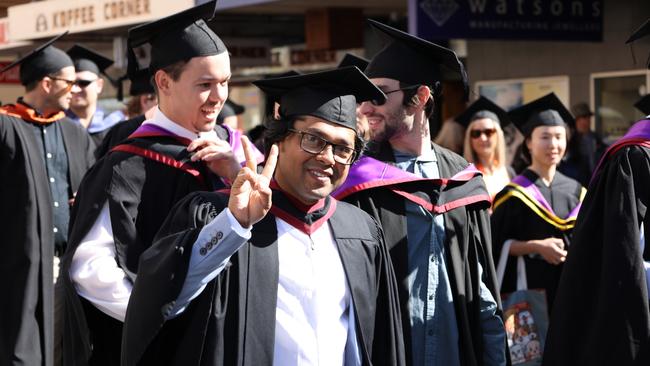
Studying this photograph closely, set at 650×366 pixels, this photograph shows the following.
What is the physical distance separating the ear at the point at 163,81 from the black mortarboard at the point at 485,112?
4322 mm

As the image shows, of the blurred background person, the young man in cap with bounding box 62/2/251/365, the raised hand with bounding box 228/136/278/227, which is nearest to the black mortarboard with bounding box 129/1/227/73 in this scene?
the young man in cap with bounding box 62/2/251/365

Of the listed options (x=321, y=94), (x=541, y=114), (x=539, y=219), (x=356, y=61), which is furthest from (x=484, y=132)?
(x=321, y=94)

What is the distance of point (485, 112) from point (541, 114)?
2.57 feet

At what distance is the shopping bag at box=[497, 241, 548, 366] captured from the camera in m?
6.34

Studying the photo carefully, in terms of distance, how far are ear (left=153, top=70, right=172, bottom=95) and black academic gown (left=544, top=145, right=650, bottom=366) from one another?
5.84ft

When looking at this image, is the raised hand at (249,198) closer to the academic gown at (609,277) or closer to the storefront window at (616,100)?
the academic gown at (609,277)

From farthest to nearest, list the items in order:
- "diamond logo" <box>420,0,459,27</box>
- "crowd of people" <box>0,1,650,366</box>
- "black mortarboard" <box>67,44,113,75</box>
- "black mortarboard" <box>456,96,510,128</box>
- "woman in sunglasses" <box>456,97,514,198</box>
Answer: "diamond logo" <box>420,0,459,27</box> → "black mortarboard" <box>67,44,113,75</box> → "black mortarboard" <box>456,96,510,128</box> → "woman in sunglasses" <box>456,97,514,198</box> → "crowd of people" <box>0,1,650,366</box>

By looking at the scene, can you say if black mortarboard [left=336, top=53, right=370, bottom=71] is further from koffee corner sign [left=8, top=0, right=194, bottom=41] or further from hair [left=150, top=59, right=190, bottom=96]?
koffee corner sign [left=8, top=0, right=194, bottom=41]

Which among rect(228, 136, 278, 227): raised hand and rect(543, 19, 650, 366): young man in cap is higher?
rect(228, 136, 278, 227): raised hand

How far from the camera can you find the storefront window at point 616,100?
12.0 meters

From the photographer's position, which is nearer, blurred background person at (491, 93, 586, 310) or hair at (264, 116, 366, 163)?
hair at (264, 116, 366, 163)

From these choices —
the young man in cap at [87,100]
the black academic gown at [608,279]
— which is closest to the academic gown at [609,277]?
the black academic gown at [608,279]

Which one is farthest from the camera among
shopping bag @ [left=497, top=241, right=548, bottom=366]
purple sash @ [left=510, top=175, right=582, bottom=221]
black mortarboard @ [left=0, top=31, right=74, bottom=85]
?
black mortarboard @ [left=0, top=31, right=74, bottom=85]

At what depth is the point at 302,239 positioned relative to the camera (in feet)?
11.6
